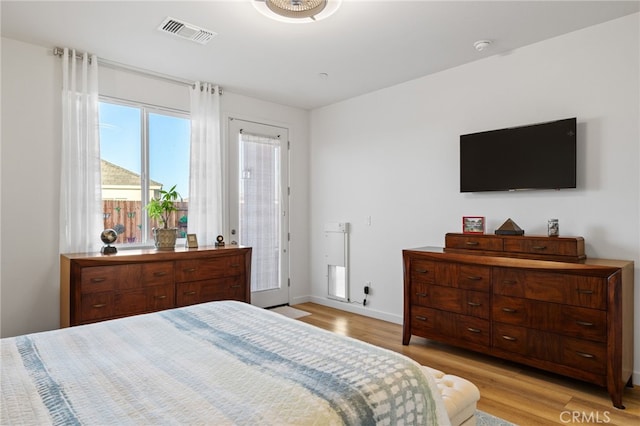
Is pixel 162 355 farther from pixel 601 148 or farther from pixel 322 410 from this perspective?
pixel 601 148

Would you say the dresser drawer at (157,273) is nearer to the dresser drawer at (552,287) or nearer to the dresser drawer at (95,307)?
the dresser drawer at (95,307)

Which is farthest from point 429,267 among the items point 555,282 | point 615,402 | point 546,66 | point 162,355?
point 162,355

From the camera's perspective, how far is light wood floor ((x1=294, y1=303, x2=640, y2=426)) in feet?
7.48

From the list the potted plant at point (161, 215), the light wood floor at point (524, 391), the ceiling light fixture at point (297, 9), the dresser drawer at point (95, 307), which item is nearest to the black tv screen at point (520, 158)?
the light wood floor at point (524, 391)

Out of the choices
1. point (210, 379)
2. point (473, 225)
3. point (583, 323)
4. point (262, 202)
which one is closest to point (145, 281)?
point (262, 202)

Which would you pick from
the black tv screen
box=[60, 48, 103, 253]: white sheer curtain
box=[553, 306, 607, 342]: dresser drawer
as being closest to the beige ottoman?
box=[553, 306, 607, 342]: dresser drawer

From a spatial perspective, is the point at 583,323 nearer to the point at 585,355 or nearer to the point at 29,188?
the point at 585,355

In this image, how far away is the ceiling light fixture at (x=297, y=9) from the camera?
2.42 metres

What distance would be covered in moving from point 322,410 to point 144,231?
3.37 m

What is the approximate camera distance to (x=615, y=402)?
238 centimetres

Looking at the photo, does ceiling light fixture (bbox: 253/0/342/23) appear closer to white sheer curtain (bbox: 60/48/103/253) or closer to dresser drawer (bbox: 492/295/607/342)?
white sheer curtain (bbox: 60/48/103/253)

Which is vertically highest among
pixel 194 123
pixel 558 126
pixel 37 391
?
pixel 194 123

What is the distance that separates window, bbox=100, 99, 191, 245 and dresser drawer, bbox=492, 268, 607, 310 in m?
3.22

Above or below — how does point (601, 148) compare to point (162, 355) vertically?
above
